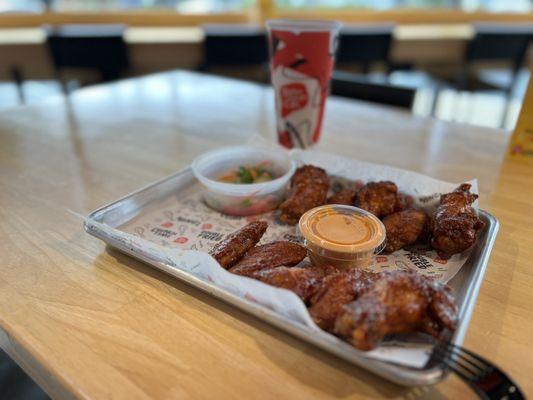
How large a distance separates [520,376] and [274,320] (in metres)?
0.40

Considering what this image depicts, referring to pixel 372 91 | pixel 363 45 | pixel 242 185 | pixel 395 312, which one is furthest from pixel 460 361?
pixel 363 45

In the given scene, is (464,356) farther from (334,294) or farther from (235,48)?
(235,48)

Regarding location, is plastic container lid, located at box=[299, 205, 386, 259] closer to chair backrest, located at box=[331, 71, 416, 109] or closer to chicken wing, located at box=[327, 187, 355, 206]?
chicken wing, located at box=[327, 187, 355, 206]

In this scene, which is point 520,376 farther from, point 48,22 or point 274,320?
point 48,22

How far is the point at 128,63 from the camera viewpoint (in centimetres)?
397

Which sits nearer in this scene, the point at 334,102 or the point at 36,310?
the point at 36,310

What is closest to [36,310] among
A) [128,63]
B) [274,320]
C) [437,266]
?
[274,320]

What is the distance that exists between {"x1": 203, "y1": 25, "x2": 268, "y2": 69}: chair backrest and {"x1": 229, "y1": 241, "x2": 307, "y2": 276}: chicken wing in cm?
311

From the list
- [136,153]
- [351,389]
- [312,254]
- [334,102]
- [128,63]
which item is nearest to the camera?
[351,389]

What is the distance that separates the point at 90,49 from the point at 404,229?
11.4 feet

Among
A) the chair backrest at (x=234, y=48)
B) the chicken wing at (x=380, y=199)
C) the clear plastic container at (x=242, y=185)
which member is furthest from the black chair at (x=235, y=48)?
the chicken wing at (x=380, y=199)

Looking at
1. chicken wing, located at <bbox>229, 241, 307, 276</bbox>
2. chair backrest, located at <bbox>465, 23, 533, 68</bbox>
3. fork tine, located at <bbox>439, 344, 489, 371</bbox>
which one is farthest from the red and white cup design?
chair backrest, located at <bbox>465, 23, 533, 68</bbox>

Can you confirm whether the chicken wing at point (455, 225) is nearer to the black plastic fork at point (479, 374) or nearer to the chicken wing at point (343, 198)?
the chicken wing at point (343, 198)

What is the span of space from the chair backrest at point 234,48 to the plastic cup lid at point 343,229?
3.03 metres
